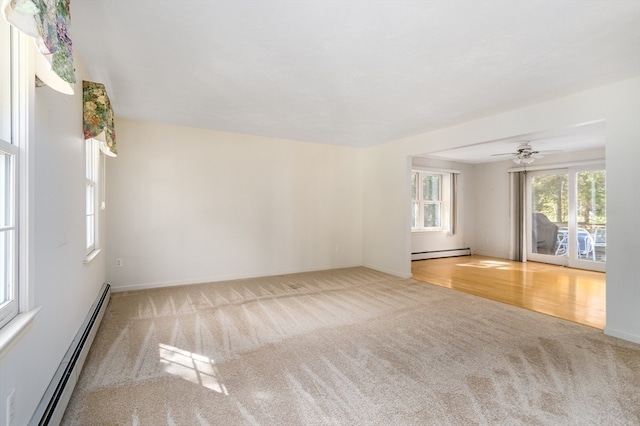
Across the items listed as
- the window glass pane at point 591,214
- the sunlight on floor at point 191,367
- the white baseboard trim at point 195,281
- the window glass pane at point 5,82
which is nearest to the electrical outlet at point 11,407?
the sunlight on floor at point 191,367

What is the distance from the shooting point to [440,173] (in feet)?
24.6

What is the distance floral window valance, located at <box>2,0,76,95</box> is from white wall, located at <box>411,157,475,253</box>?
6.59 metres

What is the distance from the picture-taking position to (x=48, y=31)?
128 cm

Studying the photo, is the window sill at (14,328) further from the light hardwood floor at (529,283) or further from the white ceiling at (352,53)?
the light hardwood floor at (529,283)

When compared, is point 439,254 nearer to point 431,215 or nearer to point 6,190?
point 431,215

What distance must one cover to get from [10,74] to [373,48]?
86.4 inches

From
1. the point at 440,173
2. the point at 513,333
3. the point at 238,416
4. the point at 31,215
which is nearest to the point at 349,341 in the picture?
the point at 238,416

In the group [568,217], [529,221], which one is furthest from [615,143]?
[529,221]

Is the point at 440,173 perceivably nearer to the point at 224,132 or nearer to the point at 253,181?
the point at 253,181

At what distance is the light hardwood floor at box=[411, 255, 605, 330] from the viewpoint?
12.0 feet

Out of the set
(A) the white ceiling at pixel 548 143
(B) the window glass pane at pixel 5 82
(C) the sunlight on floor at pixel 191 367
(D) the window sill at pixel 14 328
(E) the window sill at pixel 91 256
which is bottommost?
(C) the sunlight on floor at pixel 191 367

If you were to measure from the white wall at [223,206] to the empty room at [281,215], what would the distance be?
0.03m

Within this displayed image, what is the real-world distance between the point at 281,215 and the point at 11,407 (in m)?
4.28

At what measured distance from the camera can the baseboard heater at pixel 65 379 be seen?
1.53 meters
